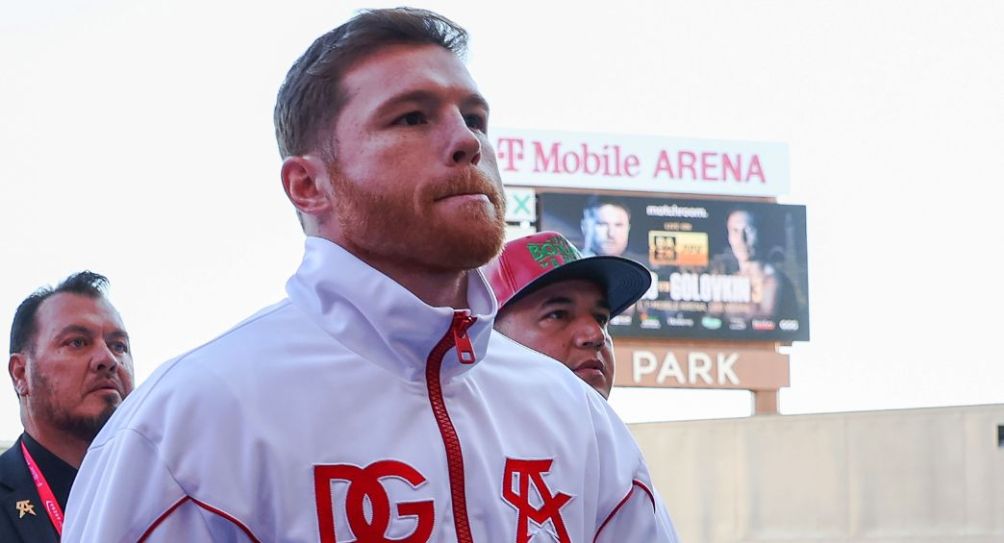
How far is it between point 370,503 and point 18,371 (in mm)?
3455

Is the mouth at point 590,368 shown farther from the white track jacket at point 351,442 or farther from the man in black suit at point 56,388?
the white track jacket at point 351,442

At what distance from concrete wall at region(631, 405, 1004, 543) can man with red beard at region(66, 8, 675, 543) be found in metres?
19.4

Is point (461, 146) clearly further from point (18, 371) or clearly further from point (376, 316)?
point (18, 371)

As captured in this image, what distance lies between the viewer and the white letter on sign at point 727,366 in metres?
37.1

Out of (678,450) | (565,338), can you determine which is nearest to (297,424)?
(565,338)

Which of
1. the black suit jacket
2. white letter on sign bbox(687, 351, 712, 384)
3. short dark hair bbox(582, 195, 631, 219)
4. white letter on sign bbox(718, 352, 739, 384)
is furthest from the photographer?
white letter on sign bbox(718, 352, 739, 384)

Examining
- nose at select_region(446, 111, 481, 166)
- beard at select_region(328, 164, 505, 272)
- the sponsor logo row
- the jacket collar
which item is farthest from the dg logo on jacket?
the sponsor logo row

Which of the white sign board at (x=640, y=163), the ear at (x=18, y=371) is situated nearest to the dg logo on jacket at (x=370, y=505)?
the ear at (x=18, y=371)

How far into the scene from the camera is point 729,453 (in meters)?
22.5

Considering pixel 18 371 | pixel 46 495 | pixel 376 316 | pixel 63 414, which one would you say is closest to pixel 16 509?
pixel 46 495

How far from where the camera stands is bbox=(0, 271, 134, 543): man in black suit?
445cm

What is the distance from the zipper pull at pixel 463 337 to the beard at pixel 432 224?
0.07 meters

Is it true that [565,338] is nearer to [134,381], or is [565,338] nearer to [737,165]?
[134,381]

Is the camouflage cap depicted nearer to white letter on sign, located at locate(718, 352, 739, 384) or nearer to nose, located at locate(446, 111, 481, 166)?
nose, located at locate(446, 111, 481, 166)
